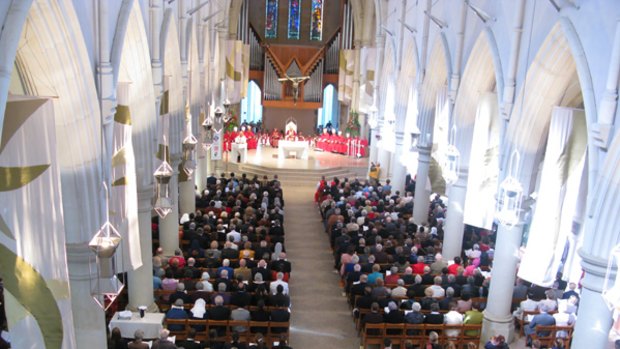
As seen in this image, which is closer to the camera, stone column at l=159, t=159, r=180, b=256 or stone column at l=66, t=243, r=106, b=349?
stone column at l=66, t=243, r=106, b=349

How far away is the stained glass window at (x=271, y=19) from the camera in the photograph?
37906 millimetres

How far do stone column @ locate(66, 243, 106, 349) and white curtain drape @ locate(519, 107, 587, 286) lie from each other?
7.80 m

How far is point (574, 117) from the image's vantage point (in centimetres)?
1099

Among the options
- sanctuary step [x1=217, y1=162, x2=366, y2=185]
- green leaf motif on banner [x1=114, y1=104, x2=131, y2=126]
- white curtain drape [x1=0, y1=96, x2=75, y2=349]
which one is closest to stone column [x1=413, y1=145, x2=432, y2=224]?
sanctuary step [x1=217, y1=162, x2=366, y2=185]

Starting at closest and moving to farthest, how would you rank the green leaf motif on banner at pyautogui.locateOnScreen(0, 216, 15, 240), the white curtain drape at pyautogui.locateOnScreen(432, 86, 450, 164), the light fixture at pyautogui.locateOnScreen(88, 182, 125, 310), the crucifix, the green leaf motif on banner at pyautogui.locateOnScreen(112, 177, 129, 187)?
1. the green leaf motif on banner at pyautogui.locateOnScreen(0, 216, 15, 240)
2. the light fixture at pyautogui.locateOnScreen(88, 182, 125, 310)
3. the green leaf motif on banner at pyautogui.locateOnScreen(112, 177, 129, 187)
4. the white curtain drape at pyautogui.locateOnScreen(432, 86, 450, 164)
5. the crucifix

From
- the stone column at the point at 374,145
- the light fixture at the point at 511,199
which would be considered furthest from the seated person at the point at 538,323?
the stone column at the point at 374,145

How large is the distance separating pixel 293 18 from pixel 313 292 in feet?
86.3

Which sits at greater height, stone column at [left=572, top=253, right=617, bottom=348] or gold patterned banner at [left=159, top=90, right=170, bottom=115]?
gold patterned banner at [left=159, top=90, right=170, bottom=115]

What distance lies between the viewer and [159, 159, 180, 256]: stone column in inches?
609

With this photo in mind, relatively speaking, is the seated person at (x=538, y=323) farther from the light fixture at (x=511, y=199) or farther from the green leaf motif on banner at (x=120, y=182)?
the green leaf motif on banner at (x=120, y=182)

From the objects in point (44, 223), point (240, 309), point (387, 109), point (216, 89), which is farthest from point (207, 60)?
point (44, 223)

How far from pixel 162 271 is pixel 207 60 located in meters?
10.2

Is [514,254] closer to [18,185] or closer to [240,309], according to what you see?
[240,309]

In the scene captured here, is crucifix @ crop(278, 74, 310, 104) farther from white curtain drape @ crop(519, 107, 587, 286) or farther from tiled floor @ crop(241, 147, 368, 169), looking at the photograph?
white curtain drape @ crop(519, 107, 587, 286)
